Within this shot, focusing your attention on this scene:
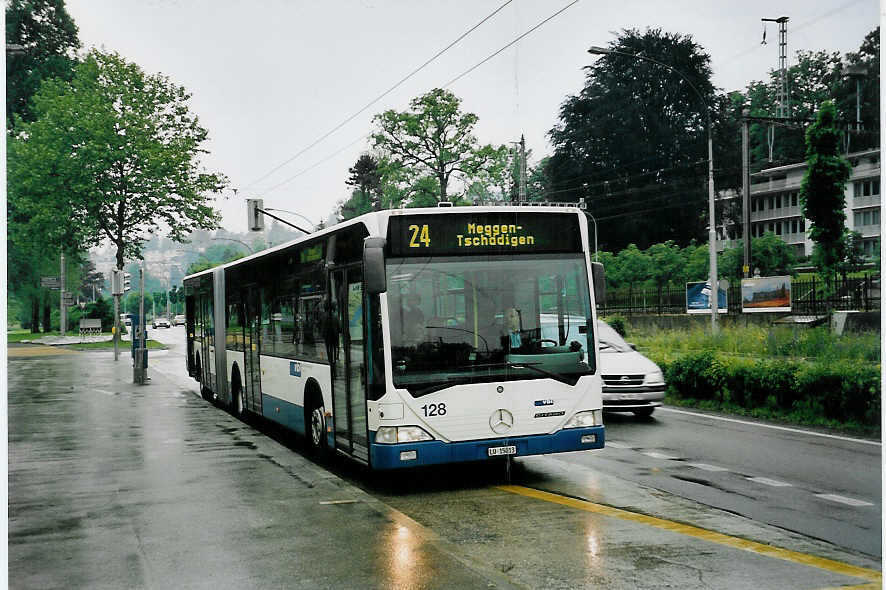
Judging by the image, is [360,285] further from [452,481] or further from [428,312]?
[452,481]

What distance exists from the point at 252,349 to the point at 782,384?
8578mm

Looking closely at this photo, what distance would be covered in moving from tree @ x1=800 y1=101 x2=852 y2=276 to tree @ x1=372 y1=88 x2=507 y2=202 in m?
23.1

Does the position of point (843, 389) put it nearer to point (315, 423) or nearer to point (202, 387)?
point (315, 423)

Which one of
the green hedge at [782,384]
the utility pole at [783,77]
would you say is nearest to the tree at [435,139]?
the utility pole at [783,77]

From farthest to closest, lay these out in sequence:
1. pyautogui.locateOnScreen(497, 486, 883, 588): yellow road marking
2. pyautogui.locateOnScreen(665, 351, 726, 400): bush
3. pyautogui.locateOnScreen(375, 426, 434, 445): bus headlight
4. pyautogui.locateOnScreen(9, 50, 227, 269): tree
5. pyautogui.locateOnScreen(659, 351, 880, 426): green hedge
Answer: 1. pyautogui.locateOnScreen(9, 50, 227, 269): tree
2. pyautogui.locateOnScreen(665, 351, 726, 400): bush
3. pyautogui.locateOnScreen(659, 351, 880, 426): green hedge
4. pyautogui.locateOnScreen(375, 426, 434, 445): bus headlight
5. pyautogui.locateOnScreen(497, 486, 883, 588): yellow road marking

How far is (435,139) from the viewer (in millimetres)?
53500

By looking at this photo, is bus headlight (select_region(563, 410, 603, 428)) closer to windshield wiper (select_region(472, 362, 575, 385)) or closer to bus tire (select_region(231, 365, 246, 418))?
windshield wiper (select_region(472, 362, 575, 385))

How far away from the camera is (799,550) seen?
699 centimetres

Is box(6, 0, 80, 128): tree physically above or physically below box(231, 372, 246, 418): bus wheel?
above

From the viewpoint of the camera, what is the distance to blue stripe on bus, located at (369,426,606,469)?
9.10 m

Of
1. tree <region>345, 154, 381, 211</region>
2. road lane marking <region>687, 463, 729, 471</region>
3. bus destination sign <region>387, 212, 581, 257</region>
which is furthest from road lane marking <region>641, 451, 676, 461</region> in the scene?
tree <region>345, 154, 381, 211</region>

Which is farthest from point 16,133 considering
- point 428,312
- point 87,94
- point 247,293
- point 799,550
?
point 799,550

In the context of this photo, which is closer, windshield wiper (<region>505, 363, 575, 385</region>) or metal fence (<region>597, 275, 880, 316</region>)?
windshield wiper (<region>505, 363, 575, 385</region>)

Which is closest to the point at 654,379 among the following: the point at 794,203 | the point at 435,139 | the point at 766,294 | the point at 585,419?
the point at 585,419
